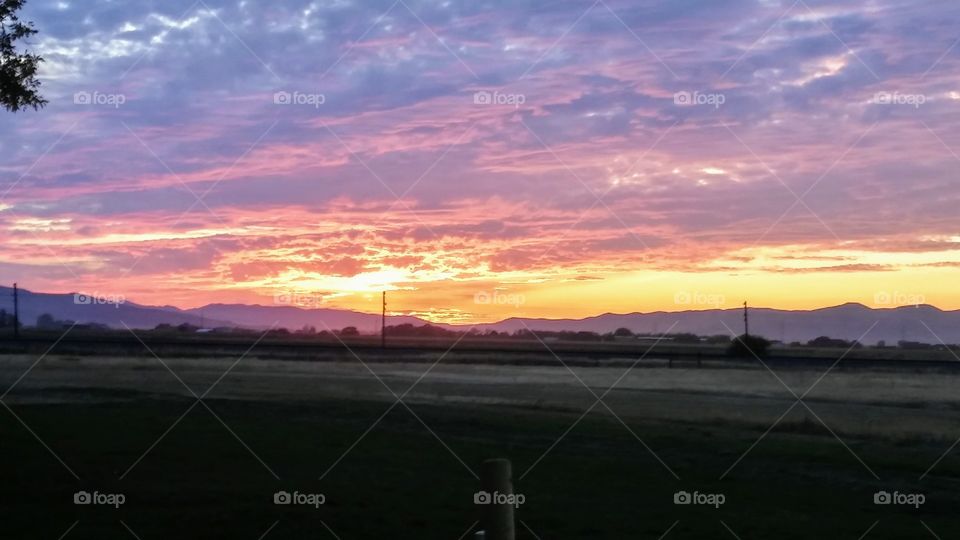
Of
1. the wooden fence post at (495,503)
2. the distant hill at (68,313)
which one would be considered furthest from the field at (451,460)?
the distant hill at (68,313)

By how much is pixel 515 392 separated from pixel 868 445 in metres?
15.4

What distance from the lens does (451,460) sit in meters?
16.4

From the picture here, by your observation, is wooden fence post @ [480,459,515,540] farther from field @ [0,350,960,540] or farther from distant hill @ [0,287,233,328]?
distant hill @ [0,287,233,328]

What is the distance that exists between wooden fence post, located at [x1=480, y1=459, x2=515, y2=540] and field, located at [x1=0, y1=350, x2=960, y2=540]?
16.6 feet

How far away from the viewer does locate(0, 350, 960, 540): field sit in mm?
11750

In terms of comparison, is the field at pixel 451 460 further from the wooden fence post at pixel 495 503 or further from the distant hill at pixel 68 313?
the distant hill at pixel 68 313

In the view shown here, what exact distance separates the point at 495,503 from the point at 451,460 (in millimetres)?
10437

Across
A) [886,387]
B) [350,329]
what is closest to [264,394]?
[886,387]

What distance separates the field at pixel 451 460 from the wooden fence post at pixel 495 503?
5.07 meters

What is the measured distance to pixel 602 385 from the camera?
1555 inches

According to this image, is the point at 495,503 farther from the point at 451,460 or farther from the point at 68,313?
the point at 68,313

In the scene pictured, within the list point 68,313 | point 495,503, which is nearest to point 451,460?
point 495,503

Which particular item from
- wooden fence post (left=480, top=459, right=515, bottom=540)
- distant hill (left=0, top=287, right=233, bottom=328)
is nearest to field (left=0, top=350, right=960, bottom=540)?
wooden fence post (left=480, top=459, right=515, bottom=540)

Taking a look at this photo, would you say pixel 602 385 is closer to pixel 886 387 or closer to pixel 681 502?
pixel 886 387
